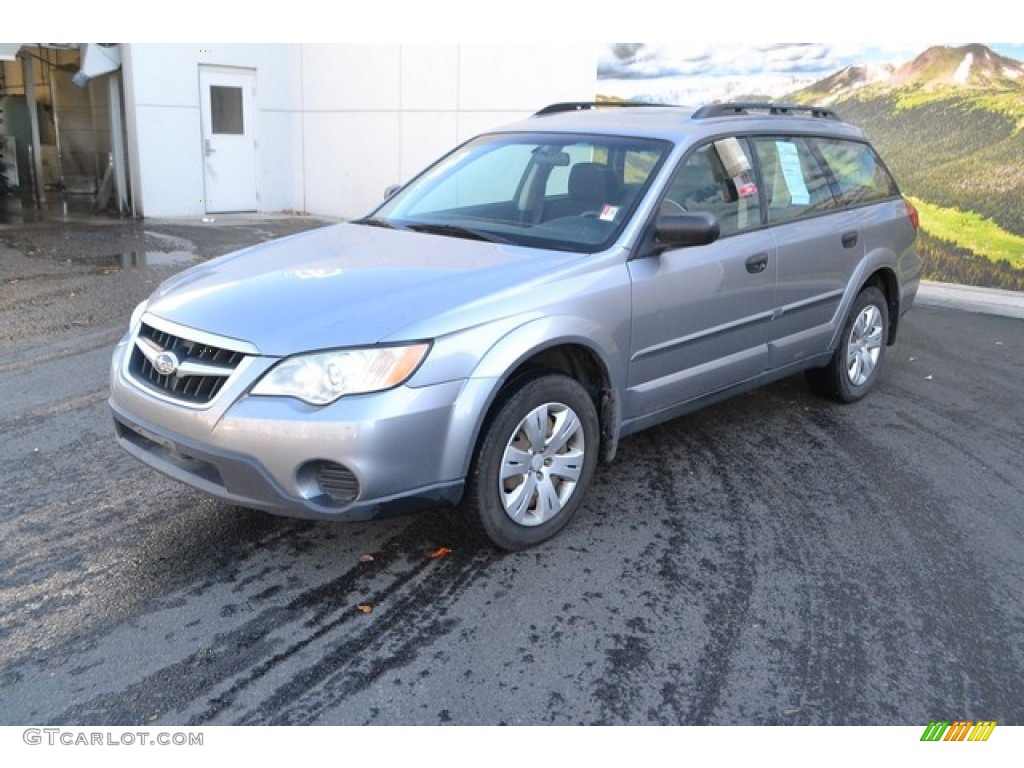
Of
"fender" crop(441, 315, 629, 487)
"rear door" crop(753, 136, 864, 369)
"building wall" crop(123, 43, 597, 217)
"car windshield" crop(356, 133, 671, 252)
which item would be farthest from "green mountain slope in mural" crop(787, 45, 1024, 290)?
"fender" crop(441, 315, 629, 487)

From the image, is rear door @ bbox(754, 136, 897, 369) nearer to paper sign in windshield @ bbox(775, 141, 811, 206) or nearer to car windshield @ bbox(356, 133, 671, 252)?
paper sign in windshield @ bbox(775, 141, 811, 206)

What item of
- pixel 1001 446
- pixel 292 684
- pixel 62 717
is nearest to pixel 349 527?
pixel 292 684

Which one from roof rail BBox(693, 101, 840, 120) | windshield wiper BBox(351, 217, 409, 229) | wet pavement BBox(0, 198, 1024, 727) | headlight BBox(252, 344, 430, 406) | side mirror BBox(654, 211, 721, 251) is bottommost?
wet pavement BBox(0, 198, 1024, 727)

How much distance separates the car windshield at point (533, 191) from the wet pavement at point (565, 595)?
1337 millimetres

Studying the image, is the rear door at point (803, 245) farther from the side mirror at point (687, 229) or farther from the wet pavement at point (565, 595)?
the side mirror at point (687, 229)

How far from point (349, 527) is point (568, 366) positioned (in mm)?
1219

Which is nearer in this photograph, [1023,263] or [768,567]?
[768,567]

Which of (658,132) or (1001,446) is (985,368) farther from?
(658,132)

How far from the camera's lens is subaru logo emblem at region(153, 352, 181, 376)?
141 inches

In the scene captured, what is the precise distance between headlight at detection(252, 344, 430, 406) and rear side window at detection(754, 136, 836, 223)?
2.68 metres

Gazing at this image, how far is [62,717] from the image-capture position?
284cm

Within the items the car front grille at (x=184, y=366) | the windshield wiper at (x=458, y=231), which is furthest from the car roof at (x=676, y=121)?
the car front grille at (x=184, y=366)

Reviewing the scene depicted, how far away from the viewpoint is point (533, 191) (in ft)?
15.7

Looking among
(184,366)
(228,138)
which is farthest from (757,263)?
(228,138)
